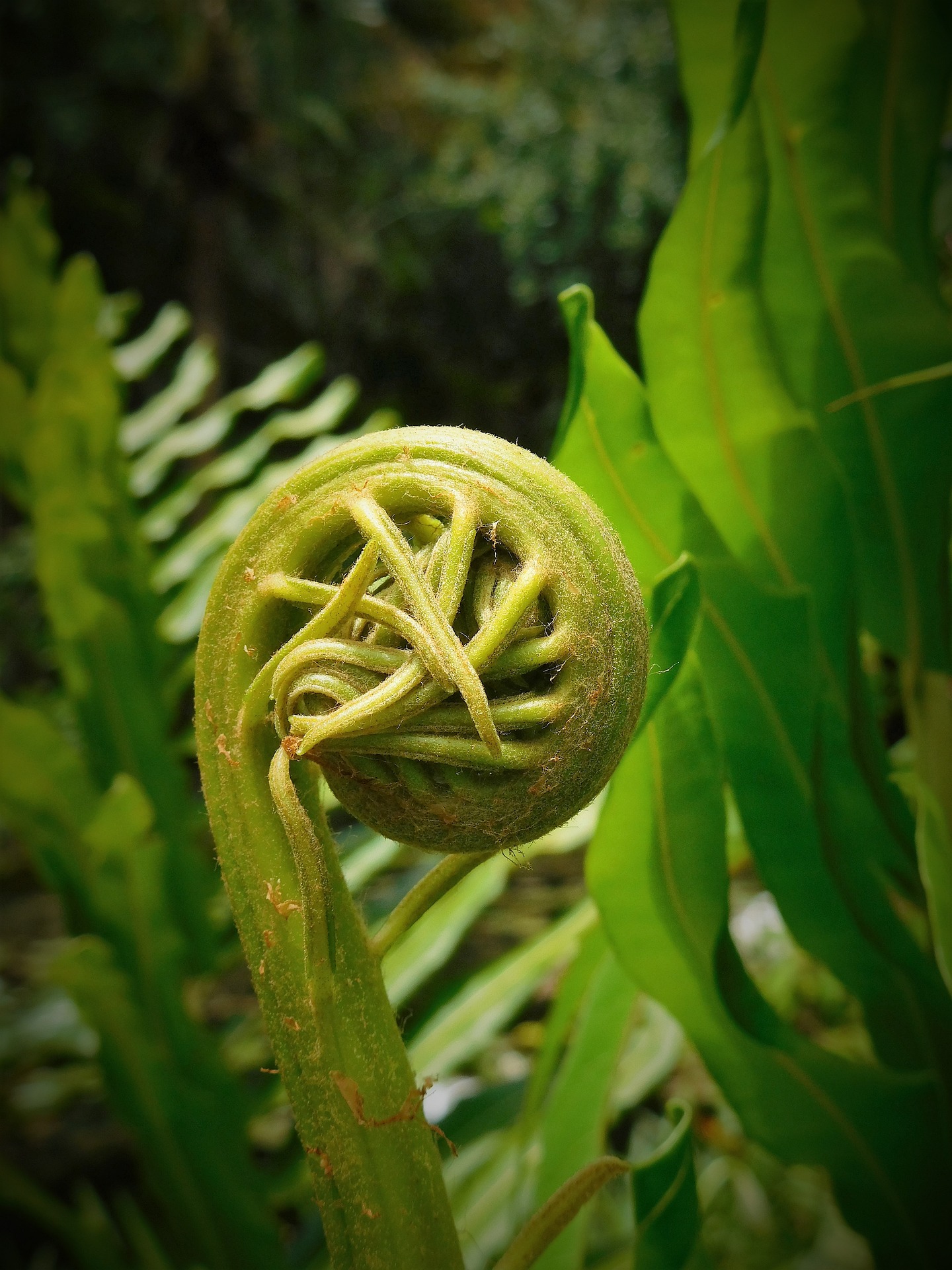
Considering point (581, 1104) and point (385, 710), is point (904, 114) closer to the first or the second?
point (385, 710)

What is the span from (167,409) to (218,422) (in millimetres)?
71

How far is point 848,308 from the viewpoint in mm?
577

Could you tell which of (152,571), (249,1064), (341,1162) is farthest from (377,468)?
(249,1064)

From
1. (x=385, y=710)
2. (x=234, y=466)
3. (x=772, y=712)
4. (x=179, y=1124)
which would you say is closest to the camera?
(x=385, y=710)

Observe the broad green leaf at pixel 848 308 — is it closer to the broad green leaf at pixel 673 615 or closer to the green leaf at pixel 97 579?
the broad green leaf at pixel 673 615

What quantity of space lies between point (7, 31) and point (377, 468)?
14.2 ft

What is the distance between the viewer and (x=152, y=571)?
102cm

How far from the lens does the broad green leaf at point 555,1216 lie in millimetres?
375

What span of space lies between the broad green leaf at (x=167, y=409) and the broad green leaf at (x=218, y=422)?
0.06ft

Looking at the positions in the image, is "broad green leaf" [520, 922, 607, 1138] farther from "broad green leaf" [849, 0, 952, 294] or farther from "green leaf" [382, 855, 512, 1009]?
"broad green leaf" [849, 0, 952, 294]

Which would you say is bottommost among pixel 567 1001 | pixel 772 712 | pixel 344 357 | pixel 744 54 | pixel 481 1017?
pixel 344 357

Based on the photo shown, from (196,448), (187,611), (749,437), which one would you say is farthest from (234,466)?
(749,437)

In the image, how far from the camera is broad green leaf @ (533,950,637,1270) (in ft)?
2.06

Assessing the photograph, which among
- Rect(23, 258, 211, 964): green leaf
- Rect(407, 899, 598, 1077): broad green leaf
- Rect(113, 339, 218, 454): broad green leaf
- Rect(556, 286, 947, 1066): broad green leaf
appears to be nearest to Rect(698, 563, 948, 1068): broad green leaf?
Rect(556, 286, 947, 1066): broad green leaf
